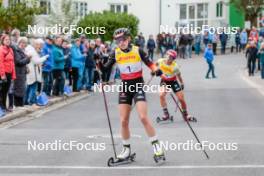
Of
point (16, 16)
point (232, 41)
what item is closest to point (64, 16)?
point (16, 16)

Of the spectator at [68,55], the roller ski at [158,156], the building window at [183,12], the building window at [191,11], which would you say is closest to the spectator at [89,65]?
the spectator at [68,55]

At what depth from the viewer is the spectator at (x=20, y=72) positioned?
1936 centimetres

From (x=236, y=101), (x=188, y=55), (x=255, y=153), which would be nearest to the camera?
(x=255, y=153)

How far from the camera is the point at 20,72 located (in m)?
19.6

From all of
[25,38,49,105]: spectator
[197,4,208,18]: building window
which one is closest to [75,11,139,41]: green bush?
[197,4,208,18]: building window

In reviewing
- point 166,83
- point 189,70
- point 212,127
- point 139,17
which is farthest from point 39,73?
point 139,17

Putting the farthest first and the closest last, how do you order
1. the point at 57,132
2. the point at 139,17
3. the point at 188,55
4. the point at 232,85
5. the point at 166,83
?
the point at 139,17 → the point at 188,55 → the point at 232,85 → the point at 166,83 → the point at 57,132

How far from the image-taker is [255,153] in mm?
12734

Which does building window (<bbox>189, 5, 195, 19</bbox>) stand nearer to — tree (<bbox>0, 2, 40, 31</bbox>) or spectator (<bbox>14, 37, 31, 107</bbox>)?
tree (<bbox>0, 2, 40, 31</bbox>)

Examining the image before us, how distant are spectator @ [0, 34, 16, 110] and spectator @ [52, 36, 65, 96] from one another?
473 centimetres

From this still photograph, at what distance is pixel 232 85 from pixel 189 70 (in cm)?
936

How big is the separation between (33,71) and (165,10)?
3624 centimetres

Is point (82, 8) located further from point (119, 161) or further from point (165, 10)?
point (119, 161)

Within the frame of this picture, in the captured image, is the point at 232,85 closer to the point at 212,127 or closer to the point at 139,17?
the point at 212,127
